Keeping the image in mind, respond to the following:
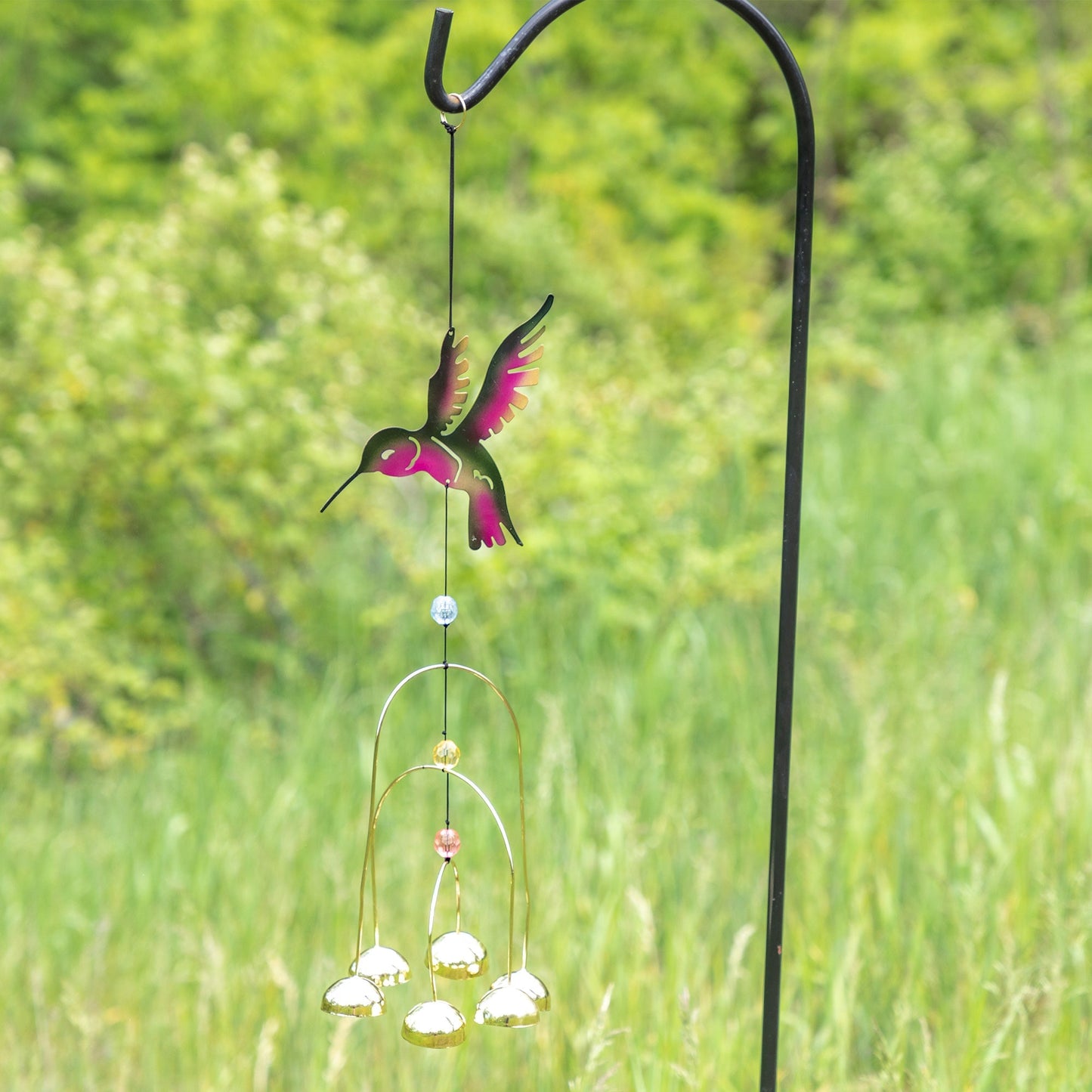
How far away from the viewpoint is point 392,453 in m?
1.33

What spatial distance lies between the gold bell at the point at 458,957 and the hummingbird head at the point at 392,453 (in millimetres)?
524

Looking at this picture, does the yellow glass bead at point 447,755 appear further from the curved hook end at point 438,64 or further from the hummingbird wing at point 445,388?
the curved hook end at point 438,64

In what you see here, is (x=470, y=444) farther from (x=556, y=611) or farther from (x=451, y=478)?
(x=556, y=611)

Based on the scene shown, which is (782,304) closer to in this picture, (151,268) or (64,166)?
(151,268)

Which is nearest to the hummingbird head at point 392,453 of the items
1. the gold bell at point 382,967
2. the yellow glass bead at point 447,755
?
the yellow glass bead at point 447,755

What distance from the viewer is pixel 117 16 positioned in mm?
9266

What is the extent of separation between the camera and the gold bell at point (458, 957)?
1374mm

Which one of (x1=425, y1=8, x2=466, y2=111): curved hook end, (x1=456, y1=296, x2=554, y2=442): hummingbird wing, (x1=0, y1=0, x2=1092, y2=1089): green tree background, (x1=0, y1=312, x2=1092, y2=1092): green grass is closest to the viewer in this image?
(x1=425, y1=8, x2=466, y2=111): curved hook end

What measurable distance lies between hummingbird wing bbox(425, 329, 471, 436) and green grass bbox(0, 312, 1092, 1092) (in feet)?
2.48

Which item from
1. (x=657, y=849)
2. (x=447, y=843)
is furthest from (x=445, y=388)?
(x=657, y=849)

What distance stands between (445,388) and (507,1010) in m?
0.66

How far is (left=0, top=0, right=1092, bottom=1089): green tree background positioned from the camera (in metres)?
2.19

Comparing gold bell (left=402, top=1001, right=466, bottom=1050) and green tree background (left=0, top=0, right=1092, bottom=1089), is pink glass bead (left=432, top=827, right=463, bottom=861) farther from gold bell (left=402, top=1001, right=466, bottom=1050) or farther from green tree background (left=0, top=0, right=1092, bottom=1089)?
green tree background (left=0, top=0, right=1092, bottom=1089)

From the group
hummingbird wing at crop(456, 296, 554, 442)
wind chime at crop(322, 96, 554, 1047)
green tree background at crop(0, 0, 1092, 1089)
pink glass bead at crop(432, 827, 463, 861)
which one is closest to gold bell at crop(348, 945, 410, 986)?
wind chime at crop(322, 96, 554, 1047)
